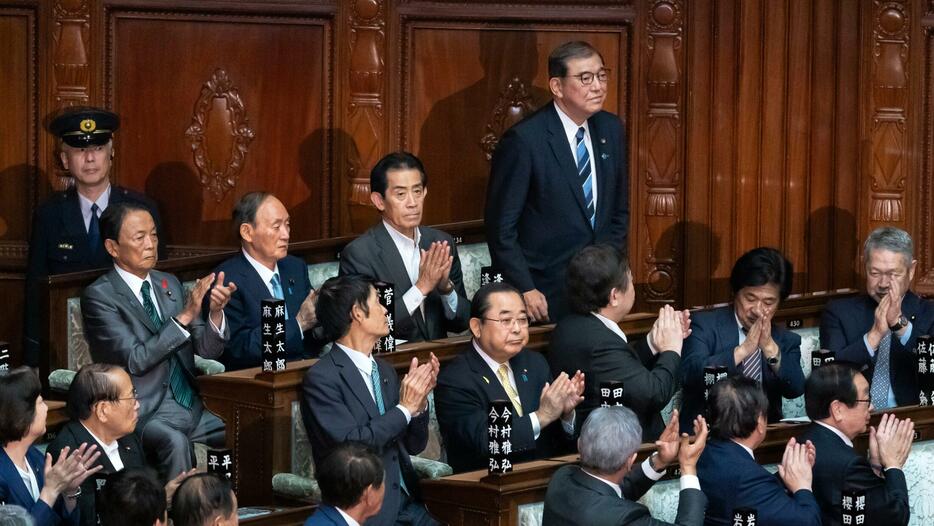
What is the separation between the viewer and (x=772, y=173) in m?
6.84

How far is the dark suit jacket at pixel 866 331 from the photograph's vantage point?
5727 mm

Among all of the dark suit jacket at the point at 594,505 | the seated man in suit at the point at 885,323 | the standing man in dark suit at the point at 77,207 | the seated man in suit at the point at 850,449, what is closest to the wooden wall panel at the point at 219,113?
the standing man in dark suit at the point at 77,207

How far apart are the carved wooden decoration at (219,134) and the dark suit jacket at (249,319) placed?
48.8 inches

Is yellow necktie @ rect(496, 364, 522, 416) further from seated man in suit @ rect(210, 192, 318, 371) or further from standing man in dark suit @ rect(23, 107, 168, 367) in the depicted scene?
standing man in dark suit @ rect(23, 107, 168, 367)

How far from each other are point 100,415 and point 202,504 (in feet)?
2.50

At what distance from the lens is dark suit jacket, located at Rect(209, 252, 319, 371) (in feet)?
17.8

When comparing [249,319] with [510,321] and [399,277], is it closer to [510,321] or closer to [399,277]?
[399,277]

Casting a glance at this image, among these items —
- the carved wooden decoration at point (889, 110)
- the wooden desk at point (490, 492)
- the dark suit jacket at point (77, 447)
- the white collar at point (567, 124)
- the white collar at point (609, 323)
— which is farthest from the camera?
the carved wooden decoration at point (889, 110)

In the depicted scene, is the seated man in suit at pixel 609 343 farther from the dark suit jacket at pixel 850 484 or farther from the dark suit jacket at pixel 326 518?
the dark suit jacket at pixel 326 518

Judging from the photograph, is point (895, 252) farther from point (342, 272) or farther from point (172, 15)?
point (172, 15)

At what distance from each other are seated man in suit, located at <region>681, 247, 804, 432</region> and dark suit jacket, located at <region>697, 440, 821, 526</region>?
0.72 meters

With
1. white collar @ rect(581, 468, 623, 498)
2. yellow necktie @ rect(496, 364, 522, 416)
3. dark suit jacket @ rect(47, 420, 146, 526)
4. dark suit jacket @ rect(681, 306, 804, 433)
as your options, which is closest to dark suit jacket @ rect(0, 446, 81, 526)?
dark suit jacket @ rect(47, 420, 146, 526)

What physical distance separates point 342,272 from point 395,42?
158cm

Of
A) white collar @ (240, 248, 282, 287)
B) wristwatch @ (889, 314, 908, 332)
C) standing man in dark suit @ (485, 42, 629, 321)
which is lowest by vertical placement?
wristwatch @ (889, 314, 908, 332)
